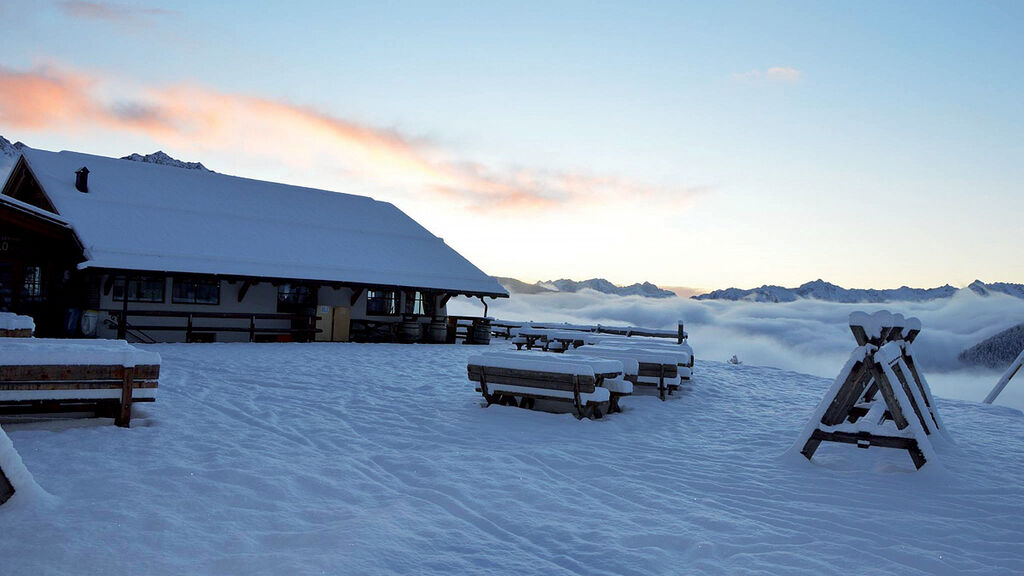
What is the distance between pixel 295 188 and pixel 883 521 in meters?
28.5

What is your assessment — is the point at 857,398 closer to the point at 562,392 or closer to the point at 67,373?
the point at 562,392

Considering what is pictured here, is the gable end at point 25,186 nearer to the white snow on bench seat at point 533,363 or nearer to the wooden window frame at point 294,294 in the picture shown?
the wooden window frame at point 294,294

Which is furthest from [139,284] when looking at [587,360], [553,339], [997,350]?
[997,350]

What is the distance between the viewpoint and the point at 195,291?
22.5m

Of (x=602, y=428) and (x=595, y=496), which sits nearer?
(x=595, y=496)

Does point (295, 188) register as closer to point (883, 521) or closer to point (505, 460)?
point (505, 460)

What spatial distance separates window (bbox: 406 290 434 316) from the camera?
27.3 meters

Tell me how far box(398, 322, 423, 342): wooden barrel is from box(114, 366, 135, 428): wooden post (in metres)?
17.3

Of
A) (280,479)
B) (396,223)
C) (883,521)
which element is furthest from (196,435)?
(396,223)

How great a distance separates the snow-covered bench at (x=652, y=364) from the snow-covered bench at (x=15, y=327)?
10.0 m

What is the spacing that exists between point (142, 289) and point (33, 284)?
3042 millimetres

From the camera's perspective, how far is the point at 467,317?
29719 millimetres

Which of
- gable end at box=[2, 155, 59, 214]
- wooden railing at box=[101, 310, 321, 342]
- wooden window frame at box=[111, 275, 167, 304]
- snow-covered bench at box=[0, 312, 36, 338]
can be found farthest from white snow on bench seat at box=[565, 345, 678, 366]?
gable end at box=[2, 155, 59, 214]

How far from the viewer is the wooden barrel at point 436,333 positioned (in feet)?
86.3
